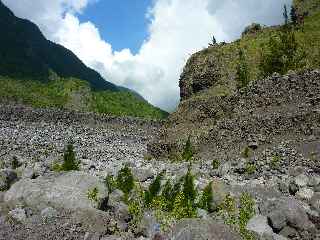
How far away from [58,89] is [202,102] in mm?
121449

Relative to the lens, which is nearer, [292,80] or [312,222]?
[312,222]

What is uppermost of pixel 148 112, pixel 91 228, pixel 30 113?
pixel 148 112

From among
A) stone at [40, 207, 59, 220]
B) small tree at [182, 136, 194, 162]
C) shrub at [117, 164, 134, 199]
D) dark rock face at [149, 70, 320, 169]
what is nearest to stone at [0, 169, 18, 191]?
shrub at [117, 164, 134, 199]

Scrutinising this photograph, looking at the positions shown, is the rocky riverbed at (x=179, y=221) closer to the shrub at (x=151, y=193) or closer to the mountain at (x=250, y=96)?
the shrub at (x=151, y=193)

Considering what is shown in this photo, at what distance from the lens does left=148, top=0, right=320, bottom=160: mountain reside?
39.2 m

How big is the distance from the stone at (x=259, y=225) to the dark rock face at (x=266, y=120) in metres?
13.1

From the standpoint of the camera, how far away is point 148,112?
18325 centimetres

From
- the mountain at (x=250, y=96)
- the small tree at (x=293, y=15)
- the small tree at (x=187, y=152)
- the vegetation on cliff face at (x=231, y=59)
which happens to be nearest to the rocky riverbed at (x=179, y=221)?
the mountain at (x=250, y=96)

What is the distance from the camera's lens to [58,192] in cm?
1859

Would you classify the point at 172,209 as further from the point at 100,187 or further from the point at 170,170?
the point at 170,170

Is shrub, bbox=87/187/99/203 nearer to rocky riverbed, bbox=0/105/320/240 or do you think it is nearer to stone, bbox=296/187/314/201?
rocky riverbed, bbox=0/105/320/240

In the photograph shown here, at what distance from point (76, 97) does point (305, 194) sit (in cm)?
14498

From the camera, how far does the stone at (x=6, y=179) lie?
74.3 ft

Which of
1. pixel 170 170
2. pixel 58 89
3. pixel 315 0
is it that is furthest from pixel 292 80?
pixel 58 89
